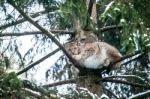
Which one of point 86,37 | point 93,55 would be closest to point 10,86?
point 93,55

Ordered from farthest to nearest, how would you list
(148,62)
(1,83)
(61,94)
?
(148,62), (61,94), (1,83)

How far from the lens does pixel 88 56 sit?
6.51 metres

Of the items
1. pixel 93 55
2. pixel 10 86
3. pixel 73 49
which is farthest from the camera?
pixel 73 49

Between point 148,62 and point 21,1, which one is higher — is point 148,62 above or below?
below

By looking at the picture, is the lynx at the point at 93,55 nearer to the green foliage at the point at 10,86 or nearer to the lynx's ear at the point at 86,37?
the lynx's ear at the point at 86,37

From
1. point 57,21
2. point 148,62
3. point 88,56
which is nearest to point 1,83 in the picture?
point 88,56

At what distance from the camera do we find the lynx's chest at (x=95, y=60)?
6.49 metres

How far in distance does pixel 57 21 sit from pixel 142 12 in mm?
1882

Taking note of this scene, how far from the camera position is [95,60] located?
6520 mm

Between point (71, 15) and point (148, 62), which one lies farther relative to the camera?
point (148, 62)

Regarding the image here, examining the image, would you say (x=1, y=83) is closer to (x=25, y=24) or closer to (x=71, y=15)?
(x=71, y=15)

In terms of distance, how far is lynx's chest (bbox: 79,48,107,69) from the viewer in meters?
6.49

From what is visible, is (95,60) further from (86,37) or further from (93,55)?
(86,37)

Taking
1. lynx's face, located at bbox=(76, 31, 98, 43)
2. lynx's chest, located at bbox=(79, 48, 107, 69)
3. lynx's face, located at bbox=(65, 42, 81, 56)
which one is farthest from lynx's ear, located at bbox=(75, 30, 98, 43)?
lynx's chest, located at bbox=(79, 48, 107, 69)
